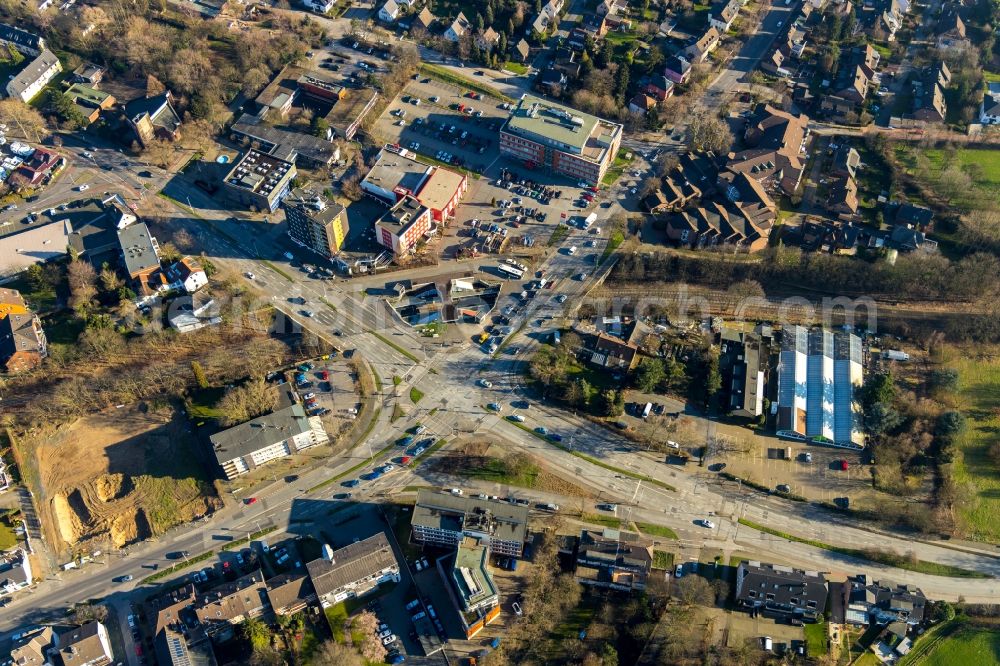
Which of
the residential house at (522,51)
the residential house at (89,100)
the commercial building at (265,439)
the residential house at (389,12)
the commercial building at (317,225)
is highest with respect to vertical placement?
the residential house at (389,12)

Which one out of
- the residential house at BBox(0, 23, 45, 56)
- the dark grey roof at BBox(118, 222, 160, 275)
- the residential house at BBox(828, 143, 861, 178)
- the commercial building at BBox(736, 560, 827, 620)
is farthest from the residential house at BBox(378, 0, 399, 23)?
the commercial building at BBox(736, 560, 827, 620)

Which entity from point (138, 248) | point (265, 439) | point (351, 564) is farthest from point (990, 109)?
point (138, 248)

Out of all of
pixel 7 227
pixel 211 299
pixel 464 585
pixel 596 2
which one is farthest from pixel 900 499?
pixel 7 227

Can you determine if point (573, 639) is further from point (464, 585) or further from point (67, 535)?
point (67, 535)

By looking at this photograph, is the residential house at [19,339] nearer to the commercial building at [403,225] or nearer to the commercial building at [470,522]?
the commercial building at [403,225]

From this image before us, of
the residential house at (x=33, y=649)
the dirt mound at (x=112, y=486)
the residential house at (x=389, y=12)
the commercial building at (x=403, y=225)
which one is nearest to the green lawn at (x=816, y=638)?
the commercial building at (x=403, y=225)

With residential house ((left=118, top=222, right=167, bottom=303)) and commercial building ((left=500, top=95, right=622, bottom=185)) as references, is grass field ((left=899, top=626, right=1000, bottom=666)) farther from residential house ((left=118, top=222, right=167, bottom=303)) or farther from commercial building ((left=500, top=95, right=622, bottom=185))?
residential house ((left=118, top=222, right=167, bottom=303))
